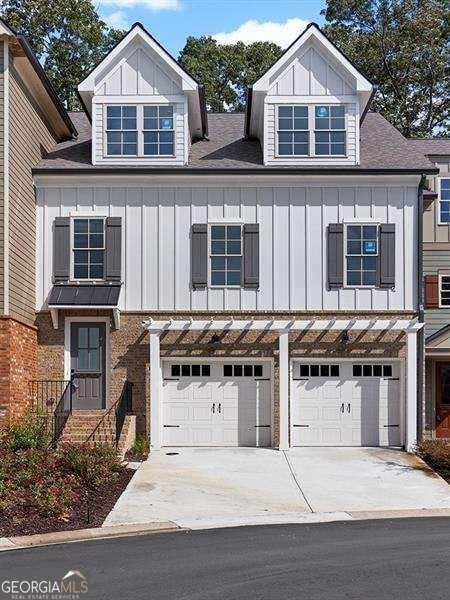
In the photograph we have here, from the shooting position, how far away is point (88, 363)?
22672mm

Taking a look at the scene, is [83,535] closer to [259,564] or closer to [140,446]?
[259,564]

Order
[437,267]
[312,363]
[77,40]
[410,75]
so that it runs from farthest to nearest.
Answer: [410,75] < [77,40] < [437,267] < [312,363]

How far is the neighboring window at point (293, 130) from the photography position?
23.0 meters

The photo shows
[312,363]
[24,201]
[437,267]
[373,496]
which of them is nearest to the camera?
[373,496]

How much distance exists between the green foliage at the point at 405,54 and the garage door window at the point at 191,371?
981 inches

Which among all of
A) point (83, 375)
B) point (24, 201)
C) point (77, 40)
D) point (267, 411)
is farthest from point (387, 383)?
point (77, 40)

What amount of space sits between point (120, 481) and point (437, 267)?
480 inches

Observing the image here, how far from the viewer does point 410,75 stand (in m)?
43.8

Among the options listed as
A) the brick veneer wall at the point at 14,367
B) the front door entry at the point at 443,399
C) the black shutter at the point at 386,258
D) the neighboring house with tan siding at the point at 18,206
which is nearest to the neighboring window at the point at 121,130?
the neighboring house with tan siding at the point at 18,206

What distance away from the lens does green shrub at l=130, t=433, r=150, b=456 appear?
21.3m

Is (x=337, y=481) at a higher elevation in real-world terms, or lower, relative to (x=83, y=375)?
lower

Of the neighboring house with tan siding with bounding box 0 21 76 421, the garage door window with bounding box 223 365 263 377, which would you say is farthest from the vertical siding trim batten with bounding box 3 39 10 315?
the garage door window with bounding box 223 365 263 377

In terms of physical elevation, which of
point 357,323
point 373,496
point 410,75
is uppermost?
point 410,75

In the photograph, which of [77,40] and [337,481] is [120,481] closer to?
[337,481]
